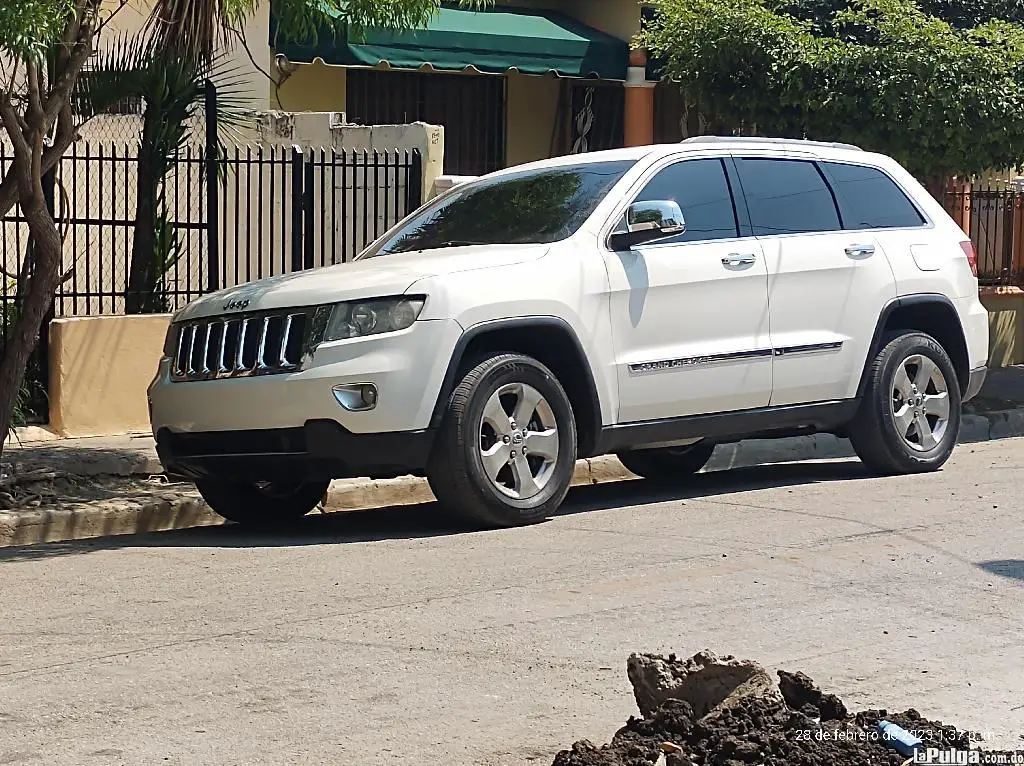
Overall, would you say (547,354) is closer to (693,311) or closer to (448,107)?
(693,311)

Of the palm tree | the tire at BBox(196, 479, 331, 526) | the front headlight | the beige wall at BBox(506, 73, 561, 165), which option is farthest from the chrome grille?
the beige wall at BBox(506, 73, 561, 165)

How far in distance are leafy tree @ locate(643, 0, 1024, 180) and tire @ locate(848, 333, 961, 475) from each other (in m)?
3.91

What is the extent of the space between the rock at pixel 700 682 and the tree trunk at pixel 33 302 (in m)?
5.58

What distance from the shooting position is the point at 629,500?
383 inches

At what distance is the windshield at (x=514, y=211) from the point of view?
8.98 m

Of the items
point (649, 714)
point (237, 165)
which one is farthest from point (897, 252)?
point (649, 714)

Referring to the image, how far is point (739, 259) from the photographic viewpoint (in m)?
9.27

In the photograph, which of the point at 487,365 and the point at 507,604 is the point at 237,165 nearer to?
the point at 487,365

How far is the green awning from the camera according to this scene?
1605 centimetres

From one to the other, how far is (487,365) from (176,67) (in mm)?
4568

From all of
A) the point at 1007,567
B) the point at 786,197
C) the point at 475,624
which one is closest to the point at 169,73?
the point at 786,197

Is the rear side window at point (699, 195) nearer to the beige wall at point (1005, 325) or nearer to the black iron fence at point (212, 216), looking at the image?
the black iron fence at point (212, 216)

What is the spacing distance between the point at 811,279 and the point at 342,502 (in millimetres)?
2944

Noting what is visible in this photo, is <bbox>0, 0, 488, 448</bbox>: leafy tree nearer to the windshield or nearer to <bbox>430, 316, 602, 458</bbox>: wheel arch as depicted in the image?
the windshield
